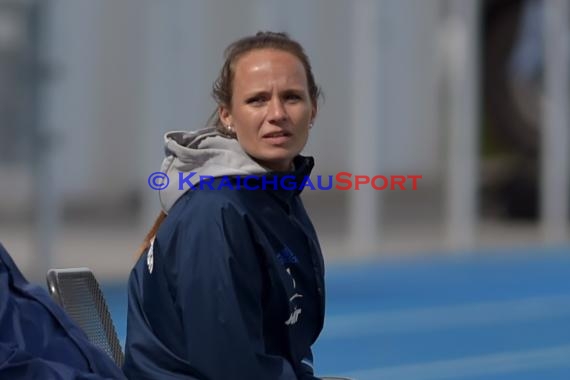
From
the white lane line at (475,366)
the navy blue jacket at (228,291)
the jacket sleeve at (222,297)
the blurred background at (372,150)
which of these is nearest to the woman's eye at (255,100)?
the navy blue jacket at (228,291)

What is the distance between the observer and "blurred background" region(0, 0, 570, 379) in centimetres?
928

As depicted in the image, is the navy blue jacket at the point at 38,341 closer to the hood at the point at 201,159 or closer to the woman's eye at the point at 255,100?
the hood at the point at 201,159

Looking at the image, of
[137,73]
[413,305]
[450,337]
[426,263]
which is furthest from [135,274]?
[137,73]

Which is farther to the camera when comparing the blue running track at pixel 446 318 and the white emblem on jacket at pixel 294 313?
the blue running track at pixel 446 318

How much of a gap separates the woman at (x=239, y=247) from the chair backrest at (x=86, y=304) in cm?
22

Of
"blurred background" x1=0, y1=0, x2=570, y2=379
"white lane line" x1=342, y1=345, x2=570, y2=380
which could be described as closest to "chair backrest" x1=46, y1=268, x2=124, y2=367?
"white lane line" x1=342, y1=345, x2=570, y2=380

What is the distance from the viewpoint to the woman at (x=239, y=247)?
273 centimetres

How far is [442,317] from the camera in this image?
9.21m

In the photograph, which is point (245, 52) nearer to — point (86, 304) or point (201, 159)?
point (201, 159)

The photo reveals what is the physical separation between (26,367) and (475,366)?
5.06 m

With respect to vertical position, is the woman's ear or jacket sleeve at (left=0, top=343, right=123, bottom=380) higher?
the woman's ear

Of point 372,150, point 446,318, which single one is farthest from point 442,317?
point 372,150

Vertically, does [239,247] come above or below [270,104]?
below

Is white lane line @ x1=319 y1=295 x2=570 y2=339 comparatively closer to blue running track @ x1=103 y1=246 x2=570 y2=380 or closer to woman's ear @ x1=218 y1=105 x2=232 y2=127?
blue running track @ x1=103 y1=246 x2=570 y2=380
